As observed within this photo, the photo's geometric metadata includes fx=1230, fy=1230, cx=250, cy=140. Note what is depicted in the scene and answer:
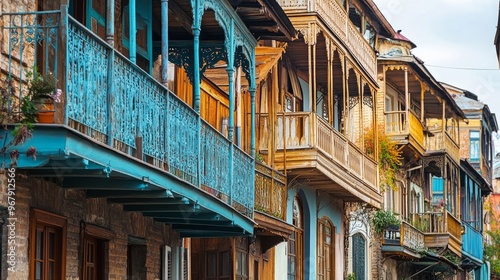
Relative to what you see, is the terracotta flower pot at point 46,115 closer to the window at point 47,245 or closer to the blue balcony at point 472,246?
the window at point 47,245

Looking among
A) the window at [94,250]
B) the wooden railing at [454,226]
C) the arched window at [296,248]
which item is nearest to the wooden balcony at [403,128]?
the wooden railing at [454,226]

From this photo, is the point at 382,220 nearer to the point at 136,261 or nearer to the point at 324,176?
the point at 324,176

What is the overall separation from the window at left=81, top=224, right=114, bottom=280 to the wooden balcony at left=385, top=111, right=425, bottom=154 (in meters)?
21.3

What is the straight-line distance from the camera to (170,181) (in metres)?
13.6

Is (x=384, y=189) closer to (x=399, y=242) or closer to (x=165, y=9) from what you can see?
(x=399, y=242)

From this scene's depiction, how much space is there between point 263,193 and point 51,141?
416 inches

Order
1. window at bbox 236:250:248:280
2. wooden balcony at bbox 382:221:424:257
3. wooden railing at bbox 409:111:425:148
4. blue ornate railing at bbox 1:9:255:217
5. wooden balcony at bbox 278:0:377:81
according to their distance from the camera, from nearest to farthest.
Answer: blue ornate railing at bbox 1:9:255:217 < window at bbox 236:250:248:280 < wooden balcony at bbox 278:0:377:81 < wooden balcony at bbox 382:221:424:257 < wooden railing at bbox 409:111:425:148

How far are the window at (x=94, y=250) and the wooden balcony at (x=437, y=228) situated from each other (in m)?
24.9

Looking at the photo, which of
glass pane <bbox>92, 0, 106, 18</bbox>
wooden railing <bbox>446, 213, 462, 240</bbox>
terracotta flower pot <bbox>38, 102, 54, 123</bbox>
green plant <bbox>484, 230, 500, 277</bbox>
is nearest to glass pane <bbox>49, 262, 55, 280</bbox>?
terracotta flower pot <bbox>38, 102, 54, 123</bbox>

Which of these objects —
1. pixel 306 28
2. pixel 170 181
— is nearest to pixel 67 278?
pixel 170 181

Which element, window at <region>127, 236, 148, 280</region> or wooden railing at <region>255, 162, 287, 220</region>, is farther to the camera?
wooden railing at <region>255, 162, 287, 220</region>

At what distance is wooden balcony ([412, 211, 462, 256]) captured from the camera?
39031 millimetres

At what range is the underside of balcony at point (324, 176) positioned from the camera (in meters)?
23.7

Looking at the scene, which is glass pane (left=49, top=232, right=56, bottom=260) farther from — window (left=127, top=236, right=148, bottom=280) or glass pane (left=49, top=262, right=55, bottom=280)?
window (left=127, top=236, right=148, bottom=280)
